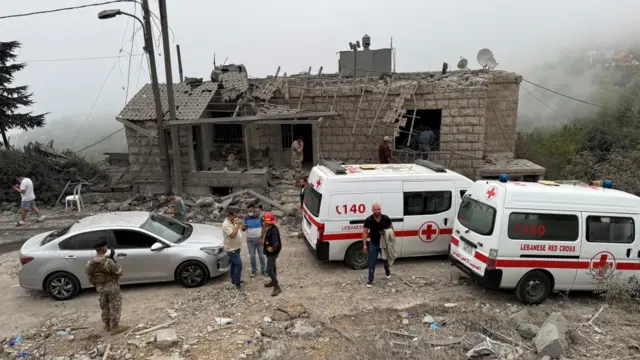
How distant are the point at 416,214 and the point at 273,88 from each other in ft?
27.9

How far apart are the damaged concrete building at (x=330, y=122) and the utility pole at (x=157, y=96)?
0.46 metres

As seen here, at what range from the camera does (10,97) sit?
A: 20.5m

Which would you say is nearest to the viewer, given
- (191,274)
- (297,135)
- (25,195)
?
(191,274)

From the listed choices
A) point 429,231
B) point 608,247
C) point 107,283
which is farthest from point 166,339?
point 608,247

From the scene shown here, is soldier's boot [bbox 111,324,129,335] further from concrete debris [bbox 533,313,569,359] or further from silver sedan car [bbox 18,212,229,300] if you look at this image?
concrete debris [bbox 533,313,569,359]

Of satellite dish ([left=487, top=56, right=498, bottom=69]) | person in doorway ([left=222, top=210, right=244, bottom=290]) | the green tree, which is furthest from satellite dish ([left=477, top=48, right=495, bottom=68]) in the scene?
the green tree

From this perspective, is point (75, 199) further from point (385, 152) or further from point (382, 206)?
point (382, 206)

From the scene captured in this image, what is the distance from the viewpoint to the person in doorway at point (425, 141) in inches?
580

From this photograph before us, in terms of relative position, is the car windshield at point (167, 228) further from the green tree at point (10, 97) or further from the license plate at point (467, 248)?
the green tree at point (10, 97)

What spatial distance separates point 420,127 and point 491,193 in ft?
29.7

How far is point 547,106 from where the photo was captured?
50.6 m

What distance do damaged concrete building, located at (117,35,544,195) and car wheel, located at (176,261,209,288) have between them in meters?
6.10

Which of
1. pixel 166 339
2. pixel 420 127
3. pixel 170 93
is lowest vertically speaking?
pixel 166 339

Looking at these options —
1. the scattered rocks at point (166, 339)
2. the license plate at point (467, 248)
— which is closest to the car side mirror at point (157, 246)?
the scattered rocks at point (166, 339)
